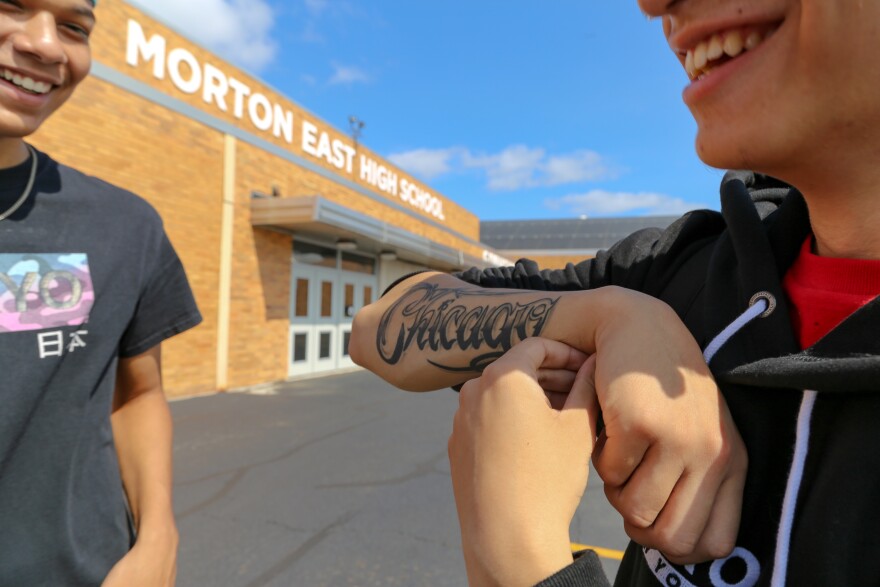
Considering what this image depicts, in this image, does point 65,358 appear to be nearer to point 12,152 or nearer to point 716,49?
point 12,152

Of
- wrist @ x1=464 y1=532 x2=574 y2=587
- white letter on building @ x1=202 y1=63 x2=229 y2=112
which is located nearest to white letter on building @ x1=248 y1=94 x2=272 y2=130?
white letter on building @ x1=202 y1=63 x2=229 y2=112

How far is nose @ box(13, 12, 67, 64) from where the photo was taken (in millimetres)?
1288

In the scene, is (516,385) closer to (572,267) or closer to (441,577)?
(572,267)

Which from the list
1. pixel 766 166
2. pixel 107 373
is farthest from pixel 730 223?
pixel 107 373

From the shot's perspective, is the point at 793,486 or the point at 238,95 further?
the point at 238,95

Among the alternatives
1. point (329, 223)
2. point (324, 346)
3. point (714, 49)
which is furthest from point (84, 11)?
point (324, 346)

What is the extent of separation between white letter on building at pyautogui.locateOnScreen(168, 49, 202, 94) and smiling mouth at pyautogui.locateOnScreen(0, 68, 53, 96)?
7.77 metres

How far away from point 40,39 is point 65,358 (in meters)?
0.84

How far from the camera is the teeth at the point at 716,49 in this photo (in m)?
0.82

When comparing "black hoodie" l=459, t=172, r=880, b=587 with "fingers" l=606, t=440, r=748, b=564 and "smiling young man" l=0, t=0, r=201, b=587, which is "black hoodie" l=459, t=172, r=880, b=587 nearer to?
"fingers" l=606, t=440, r=748, b=564

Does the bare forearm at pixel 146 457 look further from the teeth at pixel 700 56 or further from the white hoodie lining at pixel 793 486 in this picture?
the teeth at pixel 700 56

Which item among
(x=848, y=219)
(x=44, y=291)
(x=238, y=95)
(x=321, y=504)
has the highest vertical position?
(x=238, y=95)

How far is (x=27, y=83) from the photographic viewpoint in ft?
4.32

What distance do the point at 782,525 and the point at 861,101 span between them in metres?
0.63
